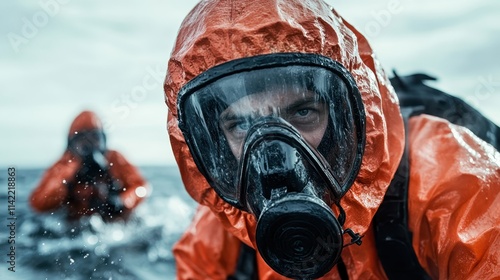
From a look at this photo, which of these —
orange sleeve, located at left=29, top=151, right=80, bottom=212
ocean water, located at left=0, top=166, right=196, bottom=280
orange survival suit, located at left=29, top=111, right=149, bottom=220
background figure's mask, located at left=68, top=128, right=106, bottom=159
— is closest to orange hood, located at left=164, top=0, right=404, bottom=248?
ocean water, located at left=0, top=166, right=196, bottom=280

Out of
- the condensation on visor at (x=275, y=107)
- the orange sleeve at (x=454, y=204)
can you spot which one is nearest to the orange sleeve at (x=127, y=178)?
the condensation on visor at (x=275, y=107)

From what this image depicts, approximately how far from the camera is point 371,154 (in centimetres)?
219

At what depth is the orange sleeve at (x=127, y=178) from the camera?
7195mm

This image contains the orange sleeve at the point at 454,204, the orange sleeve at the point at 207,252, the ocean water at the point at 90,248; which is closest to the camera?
the orange sleeve at the point at 454,204

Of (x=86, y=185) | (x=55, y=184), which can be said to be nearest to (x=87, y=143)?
(x=55, y=184)

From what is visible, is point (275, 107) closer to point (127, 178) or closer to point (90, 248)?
point (90, 248)

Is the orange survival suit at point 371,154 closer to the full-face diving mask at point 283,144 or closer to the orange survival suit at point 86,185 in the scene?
the full-face diving mask at point 283,144

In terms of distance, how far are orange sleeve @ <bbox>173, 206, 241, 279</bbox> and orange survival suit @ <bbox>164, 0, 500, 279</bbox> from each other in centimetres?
18

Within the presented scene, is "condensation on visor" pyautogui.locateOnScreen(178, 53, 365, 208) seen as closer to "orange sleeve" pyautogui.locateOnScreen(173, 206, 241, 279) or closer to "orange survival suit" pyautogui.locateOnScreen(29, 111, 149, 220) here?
"orange sleeve" pyautogui.locateOnScreen(173, 206, 241, 279)

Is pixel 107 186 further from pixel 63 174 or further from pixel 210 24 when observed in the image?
pixel 210 24

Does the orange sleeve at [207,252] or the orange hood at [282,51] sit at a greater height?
the orange hood at [282,51]

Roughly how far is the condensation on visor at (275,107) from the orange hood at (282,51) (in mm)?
53

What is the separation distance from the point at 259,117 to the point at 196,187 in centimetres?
64

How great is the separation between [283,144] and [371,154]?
50cm
